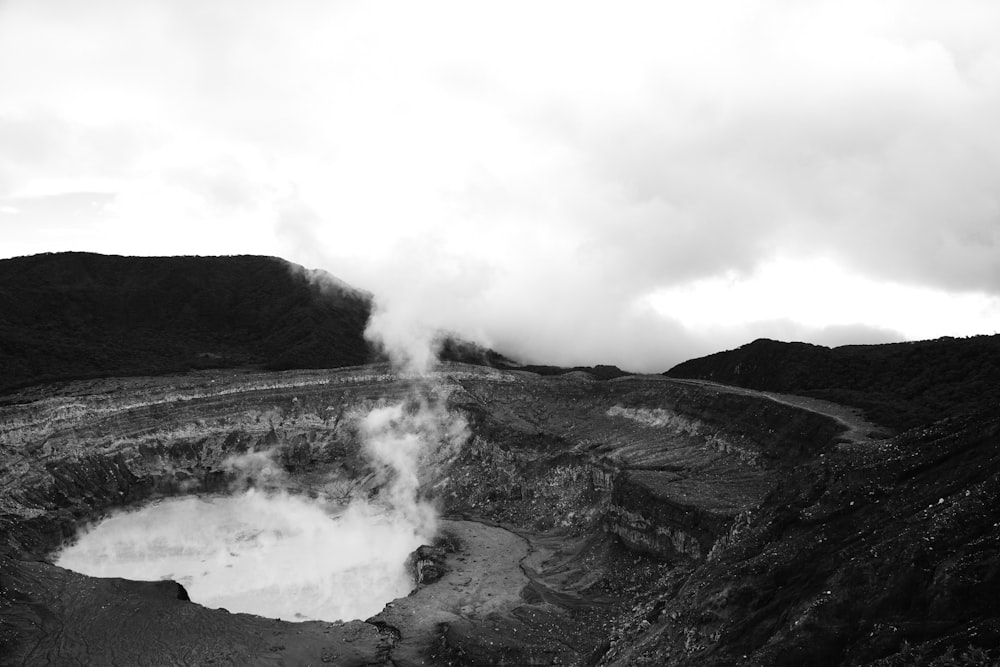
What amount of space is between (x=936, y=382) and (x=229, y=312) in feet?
330

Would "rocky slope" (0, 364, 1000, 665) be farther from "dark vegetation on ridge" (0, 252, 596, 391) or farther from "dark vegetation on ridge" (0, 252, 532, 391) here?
"dark vegetation on ridge" (0, 252, 596, 391)

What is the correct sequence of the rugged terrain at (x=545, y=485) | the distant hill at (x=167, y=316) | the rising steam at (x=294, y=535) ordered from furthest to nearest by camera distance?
1. the distant hill at (x=167, y=316)
2. the rising steam at (x=294, y=535)
3. the rugged terrain at (x=545, y=485)

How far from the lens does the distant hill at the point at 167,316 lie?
278 ft

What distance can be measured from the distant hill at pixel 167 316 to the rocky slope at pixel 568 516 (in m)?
12.1

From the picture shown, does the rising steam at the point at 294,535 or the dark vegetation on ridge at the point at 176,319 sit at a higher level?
the dark vegetation on ridge at the point at 176,319

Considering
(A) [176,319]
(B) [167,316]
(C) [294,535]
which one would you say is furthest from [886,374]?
(B) [167,316]

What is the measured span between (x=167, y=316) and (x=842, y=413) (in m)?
97.7

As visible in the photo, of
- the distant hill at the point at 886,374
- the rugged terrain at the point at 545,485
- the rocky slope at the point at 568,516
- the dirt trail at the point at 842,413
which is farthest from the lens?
the distant hill at the point at 886,374

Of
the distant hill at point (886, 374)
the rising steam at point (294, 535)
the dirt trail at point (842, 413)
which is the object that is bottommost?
the rising steam at point (294, 535)

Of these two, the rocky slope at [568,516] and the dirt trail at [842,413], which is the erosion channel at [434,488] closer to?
the rocky slope at [568,516]

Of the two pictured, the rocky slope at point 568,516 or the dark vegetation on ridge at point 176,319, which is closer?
the rocky slope at point 568,516

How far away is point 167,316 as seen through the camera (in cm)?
10450

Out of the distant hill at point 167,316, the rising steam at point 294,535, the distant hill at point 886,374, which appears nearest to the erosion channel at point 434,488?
the rising steam at point 294,535

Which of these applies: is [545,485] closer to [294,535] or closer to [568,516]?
[568,516]
